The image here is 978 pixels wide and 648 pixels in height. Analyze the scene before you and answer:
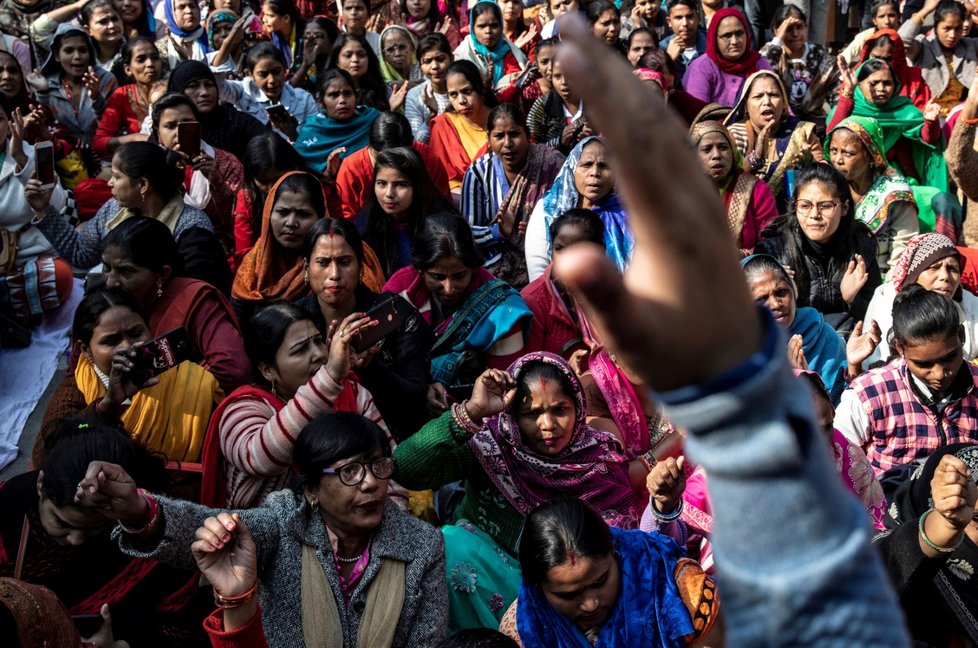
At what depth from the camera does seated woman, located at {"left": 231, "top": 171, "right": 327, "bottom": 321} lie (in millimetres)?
4582

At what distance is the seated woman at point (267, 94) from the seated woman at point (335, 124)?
10.0 inches

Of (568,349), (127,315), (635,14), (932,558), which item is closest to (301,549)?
(127,315)

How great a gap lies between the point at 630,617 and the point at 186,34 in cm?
654

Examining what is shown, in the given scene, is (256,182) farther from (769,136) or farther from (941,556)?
(941,556)

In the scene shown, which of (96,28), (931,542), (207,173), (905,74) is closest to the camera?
(931,542)

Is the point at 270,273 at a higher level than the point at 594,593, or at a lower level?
lower

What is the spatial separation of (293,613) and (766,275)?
93.6 inches

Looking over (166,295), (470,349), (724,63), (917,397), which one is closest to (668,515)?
(917,397)

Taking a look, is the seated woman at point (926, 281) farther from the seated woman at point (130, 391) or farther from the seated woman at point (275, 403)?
the seated woman at point (130, 391)

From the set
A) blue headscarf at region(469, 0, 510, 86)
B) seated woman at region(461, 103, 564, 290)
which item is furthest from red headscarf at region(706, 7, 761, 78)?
seated woman at region(461, 103, 564, 290)

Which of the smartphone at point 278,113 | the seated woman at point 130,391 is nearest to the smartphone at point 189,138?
the smartphone at point 278,113

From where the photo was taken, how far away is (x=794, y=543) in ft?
2.37

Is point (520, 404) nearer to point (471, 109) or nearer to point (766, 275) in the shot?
point (766, 275)

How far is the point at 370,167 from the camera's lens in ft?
18.8
